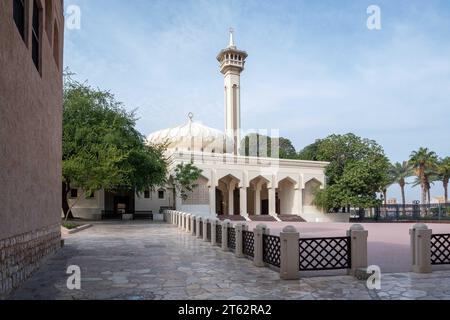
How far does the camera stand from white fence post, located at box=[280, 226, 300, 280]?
320 inches

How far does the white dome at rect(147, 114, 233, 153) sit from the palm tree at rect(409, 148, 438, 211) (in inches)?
787

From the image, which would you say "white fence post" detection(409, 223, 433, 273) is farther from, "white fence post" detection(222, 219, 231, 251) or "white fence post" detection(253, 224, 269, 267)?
"white fence post" detection(222, 219, 231, 251)

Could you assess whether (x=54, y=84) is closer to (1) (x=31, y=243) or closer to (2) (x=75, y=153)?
(1) (x=31, y=243)

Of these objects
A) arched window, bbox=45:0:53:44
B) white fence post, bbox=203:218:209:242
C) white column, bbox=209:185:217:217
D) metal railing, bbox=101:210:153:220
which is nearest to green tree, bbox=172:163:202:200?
white column, bbox=209:185:217:217

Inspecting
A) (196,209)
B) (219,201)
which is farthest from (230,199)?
(219,201)

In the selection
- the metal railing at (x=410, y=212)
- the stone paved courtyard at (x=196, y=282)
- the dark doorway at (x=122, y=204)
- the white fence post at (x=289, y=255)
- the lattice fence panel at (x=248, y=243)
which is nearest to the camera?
the stone paved courtyard at (x=196, y=282)

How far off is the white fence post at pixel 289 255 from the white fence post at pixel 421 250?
2.53m

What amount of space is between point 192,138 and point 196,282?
34696 millimetres

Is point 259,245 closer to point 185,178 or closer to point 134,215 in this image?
point 185,178

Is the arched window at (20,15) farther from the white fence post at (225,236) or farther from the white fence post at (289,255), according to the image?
the white fence post at (225,236)

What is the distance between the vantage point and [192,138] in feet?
138

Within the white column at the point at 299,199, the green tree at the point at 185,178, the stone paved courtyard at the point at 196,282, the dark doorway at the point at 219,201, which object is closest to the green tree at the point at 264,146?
the dark doorway at the point at 219,201

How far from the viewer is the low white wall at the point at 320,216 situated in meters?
39.7
